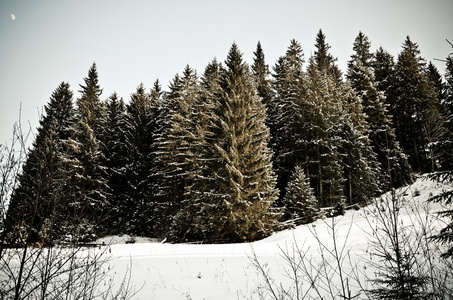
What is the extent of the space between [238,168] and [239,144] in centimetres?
172

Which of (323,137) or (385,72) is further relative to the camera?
(385,72)

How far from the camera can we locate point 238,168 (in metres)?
15.6

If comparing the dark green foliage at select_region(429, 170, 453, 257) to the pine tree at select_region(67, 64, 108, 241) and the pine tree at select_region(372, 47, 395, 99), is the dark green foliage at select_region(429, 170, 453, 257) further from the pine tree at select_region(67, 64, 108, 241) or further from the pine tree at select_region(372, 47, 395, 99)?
the pine tree at select_region(372, 47, 395, 99)

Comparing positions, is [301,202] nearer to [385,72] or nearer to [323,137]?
[323,137]

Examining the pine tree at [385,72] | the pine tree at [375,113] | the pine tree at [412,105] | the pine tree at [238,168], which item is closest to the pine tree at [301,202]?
the pine tree at [238,168]

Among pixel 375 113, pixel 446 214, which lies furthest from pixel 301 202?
pixel 375 113

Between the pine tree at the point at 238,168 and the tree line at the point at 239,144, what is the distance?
0.07 meters

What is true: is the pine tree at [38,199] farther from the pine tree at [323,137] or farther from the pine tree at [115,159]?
the pine tree at [115,159]

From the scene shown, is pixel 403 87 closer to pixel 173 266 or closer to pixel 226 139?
pixel 226 139

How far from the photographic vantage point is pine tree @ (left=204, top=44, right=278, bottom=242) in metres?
14.4

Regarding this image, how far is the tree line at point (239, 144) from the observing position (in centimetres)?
1553

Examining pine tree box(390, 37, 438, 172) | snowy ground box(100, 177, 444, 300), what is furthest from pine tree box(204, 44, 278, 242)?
pine tree box(390, 37, 438, 172)

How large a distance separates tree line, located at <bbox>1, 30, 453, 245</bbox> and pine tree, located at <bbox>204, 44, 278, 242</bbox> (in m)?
0.07

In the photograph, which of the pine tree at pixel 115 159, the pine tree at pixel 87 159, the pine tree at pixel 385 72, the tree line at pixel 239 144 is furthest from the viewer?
the pine tree at pixel 385 72
